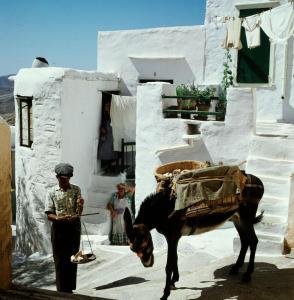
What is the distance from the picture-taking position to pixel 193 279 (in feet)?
→ 17.9

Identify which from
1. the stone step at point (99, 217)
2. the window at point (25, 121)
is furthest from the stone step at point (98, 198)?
the window at point (25, 121)

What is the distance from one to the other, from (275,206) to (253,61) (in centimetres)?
600

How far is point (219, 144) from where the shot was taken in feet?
28.2

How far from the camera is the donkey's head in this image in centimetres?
441

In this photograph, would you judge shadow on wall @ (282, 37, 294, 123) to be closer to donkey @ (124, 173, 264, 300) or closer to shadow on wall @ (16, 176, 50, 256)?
donkey @ (124, 173, 264, 300)

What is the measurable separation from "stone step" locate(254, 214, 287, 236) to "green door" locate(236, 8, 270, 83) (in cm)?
589

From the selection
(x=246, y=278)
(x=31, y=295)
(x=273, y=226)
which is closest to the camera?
(x=31, y=295)

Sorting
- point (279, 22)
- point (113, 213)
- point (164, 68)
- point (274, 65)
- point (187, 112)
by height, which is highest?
point (279, 22)

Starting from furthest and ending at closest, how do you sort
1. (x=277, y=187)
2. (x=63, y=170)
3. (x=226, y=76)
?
(x=226, y=76)
(x=277, y=187)
(x=63, y=170)

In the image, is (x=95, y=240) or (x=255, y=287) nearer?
(x=255, y=287)

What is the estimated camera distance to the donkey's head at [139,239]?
14.5 feet

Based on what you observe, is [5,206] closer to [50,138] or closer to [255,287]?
[255,287]

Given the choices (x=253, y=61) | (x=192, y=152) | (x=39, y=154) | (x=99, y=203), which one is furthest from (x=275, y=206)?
(x=39, y=154)

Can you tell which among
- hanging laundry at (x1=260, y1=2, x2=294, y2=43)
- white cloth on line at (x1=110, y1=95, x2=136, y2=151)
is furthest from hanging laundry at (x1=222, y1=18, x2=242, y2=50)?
white cloth on line at (x1=110, y1=95, x2=136, y2=151)
